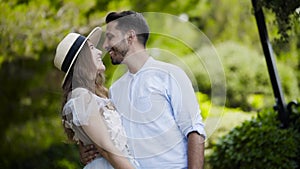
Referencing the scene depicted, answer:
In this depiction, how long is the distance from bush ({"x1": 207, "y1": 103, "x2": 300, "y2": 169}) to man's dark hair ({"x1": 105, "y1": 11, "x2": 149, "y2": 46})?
2009 millimetres

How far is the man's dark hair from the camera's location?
305 cm

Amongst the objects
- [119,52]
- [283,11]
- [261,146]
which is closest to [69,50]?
[119,52]

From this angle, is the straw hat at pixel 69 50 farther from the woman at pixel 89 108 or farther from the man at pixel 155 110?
the man at pixel 155 110

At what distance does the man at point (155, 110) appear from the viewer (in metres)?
2.95

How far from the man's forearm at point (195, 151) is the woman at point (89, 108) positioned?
0.26 m

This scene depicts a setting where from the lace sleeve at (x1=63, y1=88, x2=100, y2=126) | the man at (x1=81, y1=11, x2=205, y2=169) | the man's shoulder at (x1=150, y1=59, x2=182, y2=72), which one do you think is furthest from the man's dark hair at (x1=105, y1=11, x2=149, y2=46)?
the lace sleeve at (x1=63, y1=88, x2=100, y2=126)

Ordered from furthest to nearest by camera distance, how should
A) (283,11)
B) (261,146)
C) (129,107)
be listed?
(261,146)
(283,11)
(129,107)

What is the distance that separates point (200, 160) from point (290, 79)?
7830mm

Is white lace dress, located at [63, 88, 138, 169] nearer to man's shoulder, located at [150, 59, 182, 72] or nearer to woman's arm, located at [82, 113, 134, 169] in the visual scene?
woman's arm, located at [82, 113, 134, 169]

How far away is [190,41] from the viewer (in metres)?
3.36

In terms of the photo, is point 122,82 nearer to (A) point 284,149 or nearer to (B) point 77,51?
(B) point 77,51

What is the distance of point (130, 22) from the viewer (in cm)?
306

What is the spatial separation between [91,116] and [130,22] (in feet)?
1.81

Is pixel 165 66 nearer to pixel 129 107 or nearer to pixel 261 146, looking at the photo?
pixel 129 107
